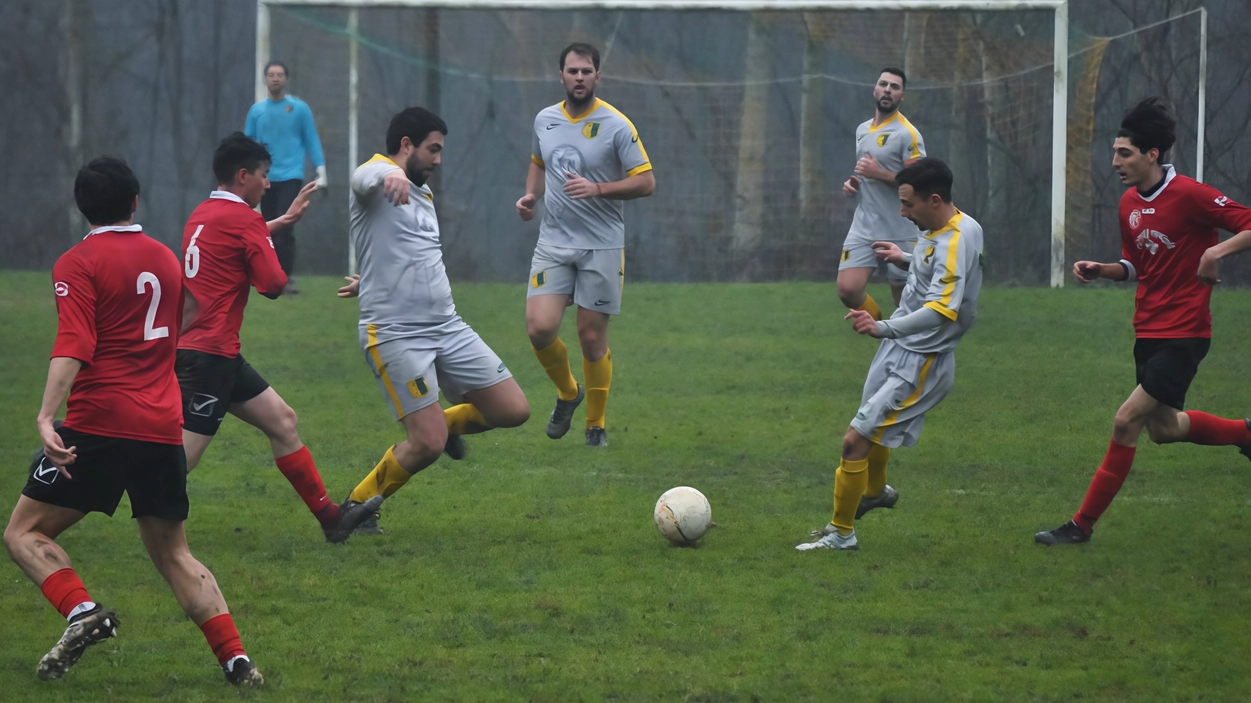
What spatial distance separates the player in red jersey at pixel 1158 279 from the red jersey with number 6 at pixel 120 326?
12.7ft

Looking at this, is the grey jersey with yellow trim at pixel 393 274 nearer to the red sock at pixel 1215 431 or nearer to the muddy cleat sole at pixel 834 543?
the muddy cleat sole at pixel 834 543

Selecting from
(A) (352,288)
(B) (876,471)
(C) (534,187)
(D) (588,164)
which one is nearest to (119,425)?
(A) (352,288)

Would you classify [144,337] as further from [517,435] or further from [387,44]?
[387,44]

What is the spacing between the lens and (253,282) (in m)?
5.85

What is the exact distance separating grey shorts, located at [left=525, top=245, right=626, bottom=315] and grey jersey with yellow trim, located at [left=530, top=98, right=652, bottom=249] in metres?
0.06

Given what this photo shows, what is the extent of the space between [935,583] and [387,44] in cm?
1363

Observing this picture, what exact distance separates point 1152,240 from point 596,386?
11.6 ft

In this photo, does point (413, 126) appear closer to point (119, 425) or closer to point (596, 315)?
point (119, 425)

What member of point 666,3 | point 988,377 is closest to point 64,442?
point 988,377

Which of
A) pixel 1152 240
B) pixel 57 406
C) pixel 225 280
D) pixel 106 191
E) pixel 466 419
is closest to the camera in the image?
pixel 57 406

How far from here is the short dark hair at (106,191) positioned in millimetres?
4184

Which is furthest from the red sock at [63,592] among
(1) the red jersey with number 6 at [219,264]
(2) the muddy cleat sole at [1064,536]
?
(2) the muddy cleat sole at [1064,536]

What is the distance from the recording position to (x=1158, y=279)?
6.12 metres

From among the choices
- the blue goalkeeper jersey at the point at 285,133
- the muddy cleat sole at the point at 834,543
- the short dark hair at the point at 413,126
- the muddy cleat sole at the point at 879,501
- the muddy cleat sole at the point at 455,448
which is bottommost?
the muddy cleat sole at the point at 834,543
